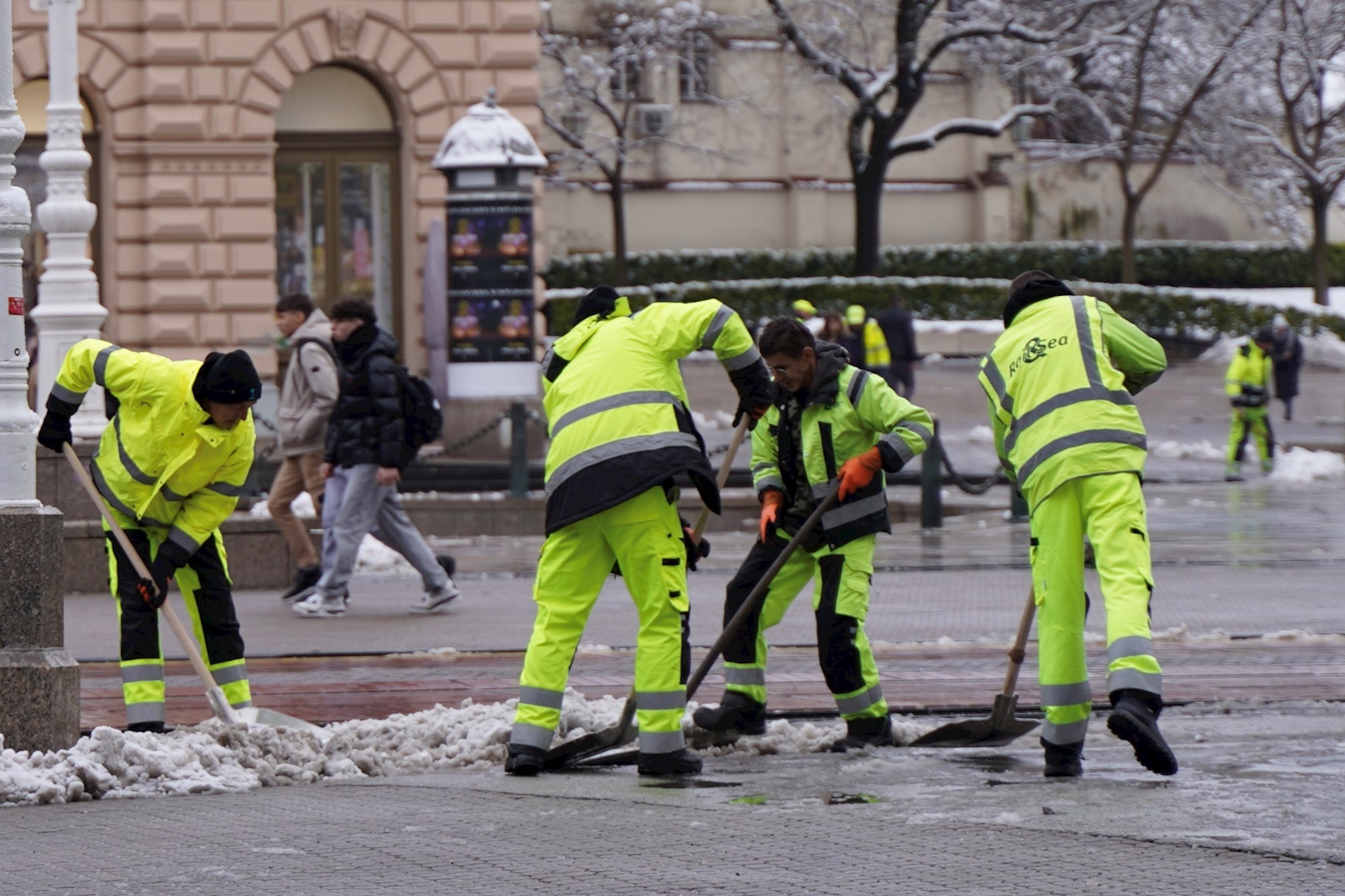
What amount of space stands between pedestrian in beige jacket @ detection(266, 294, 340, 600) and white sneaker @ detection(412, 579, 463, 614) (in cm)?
76

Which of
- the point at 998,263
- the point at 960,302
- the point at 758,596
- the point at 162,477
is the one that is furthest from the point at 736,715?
the point at 998,263

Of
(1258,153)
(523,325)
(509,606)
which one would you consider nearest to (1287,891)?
(509,606)

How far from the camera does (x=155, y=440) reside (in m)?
8.01

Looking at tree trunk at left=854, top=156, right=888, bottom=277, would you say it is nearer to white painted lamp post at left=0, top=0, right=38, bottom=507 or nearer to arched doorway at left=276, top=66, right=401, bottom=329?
arched doorway at left=276, top=66, right=401, bottom=329

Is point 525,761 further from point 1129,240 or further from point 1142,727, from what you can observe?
point 1129,240

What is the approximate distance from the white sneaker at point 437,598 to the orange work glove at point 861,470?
505cm

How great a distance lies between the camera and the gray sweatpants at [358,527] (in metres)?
12.1

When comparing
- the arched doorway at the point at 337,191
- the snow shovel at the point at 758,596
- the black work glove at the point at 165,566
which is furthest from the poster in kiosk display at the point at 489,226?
the snow shovel at the point at 758,596

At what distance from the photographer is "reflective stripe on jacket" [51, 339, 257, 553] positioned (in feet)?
26.2

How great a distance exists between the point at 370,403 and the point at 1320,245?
3324cm

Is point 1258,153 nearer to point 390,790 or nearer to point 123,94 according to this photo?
point 123,94

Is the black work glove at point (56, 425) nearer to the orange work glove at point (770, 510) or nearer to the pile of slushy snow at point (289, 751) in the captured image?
the pile of slushy snow at point (289, 751)

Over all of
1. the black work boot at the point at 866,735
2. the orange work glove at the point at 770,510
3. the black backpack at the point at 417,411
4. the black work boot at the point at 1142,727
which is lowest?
the black work boot at the point at 866,735

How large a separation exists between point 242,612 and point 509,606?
149cm
